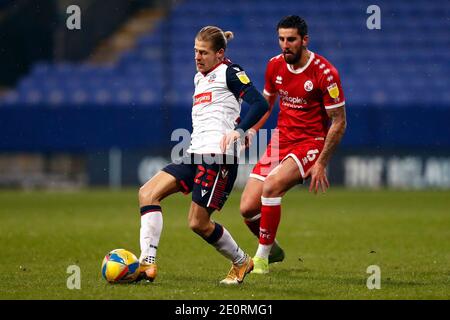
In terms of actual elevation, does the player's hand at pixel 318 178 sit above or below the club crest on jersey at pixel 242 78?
below

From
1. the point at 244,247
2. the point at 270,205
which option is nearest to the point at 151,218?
the point at 270,205

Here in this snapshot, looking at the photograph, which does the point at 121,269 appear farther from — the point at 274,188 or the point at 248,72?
the point at 248,72

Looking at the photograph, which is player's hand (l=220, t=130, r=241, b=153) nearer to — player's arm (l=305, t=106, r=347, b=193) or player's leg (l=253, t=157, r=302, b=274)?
player's arm (l=305, t=106, r=347, b=193)

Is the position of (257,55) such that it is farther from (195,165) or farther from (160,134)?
(195,165)

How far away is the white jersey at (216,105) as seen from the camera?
7.24 m

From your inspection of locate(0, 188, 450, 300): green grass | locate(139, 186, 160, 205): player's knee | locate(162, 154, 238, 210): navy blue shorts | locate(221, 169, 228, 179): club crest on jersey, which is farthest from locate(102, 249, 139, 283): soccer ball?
locate(221, 169, 228, 179): club crest on jersey

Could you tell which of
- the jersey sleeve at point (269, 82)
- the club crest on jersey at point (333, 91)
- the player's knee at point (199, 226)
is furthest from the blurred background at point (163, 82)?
the player's knee at point (199, 226)

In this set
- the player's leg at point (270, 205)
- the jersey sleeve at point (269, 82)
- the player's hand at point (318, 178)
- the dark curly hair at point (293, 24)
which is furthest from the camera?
the jersey sleeve at point (269, 82)

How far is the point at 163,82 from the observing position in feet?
79.3

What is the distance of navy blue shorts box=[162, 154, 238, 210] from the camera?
7188 millimetres

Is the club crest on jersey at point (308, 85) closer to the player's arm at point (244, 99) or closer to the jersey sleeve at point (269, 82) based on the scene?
the jersey sleeve at point (269, 82)

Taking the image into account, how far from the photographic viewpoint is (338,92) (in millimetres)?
7973

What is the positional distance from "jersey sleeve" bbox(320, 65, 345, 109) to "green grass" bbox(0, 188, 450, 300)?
149 centimetres
